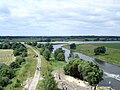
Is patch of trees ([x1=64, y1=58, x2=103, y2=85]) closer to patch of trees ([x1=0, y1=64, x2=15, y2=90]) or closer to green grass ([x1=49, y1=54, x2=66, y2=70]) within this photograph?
green grass ([x1=49, y1=54, x2=66, y2=70])

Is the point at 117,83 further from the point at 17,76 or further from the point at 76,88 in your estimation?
the point at 17,76

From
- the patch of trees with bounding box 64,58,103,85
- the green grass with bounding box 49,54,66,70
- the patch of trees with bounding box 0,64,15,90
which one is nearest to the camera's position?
the patch of trees with bounding box 0,64,15,90

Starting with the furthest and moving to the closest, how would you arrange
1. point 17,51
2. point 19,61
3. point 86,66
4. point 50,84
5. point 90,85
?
point 17,51, point 19,61, point 86,66, point 90,85, point 50,84

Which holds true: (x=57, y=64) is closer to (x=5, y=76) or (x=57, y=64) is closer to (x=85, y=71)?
(x=5, y=76)

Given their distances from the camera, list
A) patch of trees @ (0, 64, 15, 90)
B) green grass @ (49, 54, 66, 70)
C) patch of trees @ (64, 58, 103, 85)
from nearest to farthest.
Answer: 1. patch of trees @ (0, 64, 15, 90)
2. patch of trees @ (64, 58, 103, 85)
3. green grass @ (49, 54, 66, 70)

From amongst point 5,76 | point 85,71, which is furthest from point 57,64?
point 85,71

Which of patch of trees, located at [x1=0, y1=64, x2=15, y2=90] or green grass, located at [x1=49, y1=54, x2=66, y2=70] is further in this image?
green grass, located at [x1=49, y1=54, x2=66, y2=70]

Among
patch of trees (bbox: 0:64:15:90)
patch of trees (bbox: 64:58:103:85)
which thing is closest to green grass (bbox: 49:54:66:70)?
patch of trees (bbox: 64:58:103:85)

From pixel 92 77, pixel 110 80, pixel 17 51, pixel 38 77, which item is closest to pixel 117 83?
pixel 110 80

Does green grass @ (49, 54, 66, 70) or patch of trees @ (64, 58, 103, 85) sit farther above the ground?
patch of trees @ (64, 58, 103, 85)
